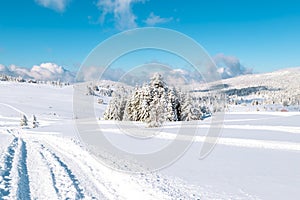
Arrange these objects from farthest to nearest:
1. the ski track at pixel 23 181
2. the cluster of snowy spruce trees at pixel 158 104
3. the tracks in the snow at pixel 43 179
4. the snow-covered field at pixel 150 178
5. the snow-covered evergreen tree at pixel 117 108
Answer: the snow-covered evergreen tree at pixel 117 108 → the cluster of snowy spruce trees at pixel 158 104 → the snow-covered field at pixel 150 178 → the tracks in the snow at pixel 43 179 → the ski track at pixel 23 181

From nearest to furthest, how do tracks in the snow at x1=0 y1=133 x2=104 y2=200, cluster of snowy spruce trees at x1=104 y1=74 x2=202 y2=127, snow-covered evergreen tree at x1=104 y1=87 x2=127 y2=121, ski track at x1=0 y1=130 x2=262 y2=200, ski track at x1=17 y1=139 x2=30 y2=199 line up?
ski track at x1=17 y1=139 x2=30 y2=199
tracks in the snow at x1=0 y1=133 x2=104 y2=200
ski track at x1=0 y1=130 x2=262 y2=200
cluster of snowy spruce trees at x1=104 y1=74 x2=202 y2=127
snow-covered evergreen tree at x1=104 y1=87 x2=127 y2=121

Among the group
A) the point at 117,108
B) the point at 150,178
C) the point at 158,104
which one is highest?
the point at 158,104

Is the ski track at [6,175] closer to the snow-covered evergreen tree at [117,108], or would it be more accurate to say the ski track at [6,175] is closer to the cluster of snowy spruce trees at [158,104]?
the cluster of snowy spruce trees at [158,104]

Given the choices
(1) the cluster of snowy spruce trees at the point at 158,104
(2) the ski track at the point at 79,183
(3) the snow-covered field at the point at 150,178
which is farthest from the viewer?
(1) the cluster of snowy spruce trees at the point at 158,104

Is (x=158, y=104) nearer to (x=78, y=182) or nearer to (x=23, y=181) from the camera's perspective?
(x=78, y=182)

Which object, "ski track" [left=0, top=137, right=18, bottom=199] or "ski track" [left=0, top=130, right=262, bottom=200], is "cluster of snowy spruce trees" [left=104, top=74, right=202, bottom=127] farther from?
"ski track" [left=0, top=130, right=262, bottom=200]

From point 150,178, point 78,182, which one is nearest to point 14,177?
point 78,182

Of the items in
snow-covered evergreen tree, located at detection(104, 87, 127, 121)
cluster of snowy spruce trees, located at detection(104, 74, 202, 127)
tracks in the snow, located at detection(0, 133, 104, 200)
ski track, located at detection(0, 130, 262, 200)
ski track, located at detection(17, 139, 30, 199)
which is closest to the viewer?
ski track, located at detection(17, 139, 30, 199)

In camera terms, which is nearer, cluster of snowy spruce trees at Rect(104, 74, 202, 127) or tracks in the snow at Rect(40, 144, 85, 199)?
tracks in the snow at Rect(40, 144, 85, 199)

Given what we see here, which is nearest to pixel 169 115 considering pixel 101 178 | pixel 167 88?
pixel 167 88

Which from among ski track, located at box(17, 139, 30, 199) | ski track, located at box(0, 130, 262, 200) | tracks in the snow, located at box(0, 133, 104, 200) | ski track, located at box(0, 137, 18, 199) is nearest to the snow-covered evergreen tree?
ski track, located at box(0, 137, 18, 199)

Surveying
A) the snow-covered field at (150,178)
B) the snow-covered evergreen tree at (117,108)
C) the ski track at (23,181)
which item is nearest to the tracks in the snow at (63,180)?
the snow-covered field at (150,178)

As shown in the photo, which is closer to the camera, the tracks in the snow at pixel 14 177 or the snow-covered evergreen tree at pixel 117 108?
the tracks in the snow at pixel 14 177

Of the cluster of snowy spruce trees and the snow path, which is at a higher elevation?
the cluster of snowy spruce trees
